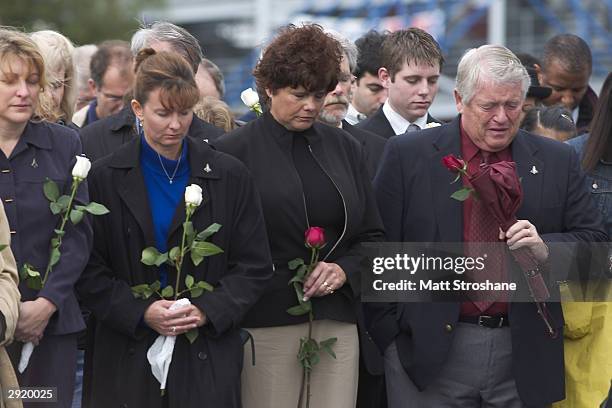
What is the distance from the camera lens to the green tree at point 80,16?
103 feet

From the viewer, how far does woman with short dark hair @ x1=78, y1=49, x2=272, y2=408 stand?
5.36 meters

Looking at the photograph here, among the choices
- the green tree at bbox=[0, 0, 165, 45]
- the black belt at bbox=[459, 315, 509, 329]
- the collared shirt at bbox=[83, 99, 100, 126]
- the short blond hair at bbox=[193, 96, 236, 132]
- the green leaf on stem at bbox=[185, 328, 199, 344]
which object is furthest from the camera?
the green tree at bbox=[0, 0, 165, 45]

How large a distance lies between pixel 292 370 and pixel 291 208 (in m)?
0.75

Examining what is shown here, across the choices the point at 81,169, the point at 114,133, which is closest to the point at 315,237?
the point at 81,169

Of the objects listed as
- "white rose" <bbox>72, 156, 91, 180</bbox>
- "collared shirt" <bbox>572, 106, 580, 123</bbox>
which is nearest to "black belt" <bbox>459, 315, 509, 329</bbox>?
"white rose" <bbox>72, 156, 91, 180</bbox>

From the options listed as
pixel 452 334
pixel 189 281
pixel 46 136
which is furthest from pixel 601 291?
pixel 46 136

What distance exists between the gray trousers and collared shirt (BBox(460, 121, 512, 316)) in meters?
0.07

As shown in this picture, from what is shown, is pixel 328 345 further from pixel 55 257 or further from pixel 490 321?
pixel 55 257

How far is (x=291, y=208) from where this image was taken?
18.5ft

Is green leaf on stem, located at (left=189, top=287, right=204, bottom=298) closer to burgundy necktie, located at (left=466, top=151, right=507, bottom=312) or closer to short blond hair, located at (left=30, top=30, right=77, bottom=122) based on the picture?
burgundy necktie, located at (left=466, top=151, right=507, bottom=312)

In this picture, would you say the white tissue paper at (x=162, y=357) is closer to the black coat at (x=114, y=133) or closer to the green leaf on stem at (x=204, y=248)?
the green leaf on stem at (x=204, y=248)

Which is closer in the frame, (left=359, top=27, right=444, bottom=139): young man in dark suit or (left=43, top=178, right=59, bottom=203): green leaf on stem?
(left=43, top=178, right=59, bottom=203): green leaf on stem

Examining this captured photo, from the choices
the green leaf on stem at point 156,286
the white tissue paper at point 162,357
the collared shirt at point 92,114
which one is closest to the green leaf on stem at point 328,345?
the white tissue paper at point 162,357

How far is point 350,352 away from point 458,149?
42.0 inches
